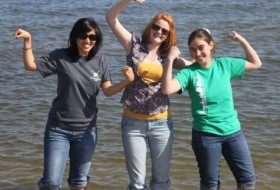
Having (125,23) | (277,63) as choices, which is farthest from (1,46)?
(277,63)

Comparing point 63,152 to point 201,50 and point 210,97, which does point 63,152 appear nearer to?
point 210,97

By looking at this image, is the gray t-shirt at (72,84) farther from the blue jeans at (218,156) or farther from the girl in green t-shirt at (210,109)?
the blue jeans at (218,156)

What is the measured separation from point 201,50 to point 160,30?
0.42 meters

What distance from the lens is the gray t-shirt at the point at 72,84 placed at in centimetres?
536

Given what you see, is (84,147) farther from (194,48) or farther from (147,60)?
(194,48)

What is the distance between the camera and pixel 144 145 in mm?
5488

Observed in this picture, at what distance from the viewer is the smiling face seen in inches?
206

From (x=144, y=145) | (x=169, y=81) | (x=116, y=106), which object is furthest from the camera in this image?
(x=116, y=106)

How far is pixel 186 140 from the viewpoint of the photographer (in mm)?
8539

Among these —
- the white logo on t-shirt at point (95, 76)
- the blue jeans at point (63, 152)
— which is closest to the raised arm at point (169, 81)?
the white logo on t-shirt at point (95, 76)

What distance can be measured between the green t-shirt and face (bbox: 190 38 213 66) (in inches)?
4.0

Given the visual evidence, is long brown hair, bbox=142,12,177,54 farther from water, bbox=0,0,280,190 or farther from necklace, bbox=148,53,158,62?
water, bbox=0,0,280,190

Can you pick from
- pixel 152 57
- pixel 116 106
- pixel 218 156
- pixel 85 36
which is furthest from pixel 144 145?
pixel 116 106

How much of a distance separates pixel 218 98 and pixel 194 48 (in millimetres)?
507
